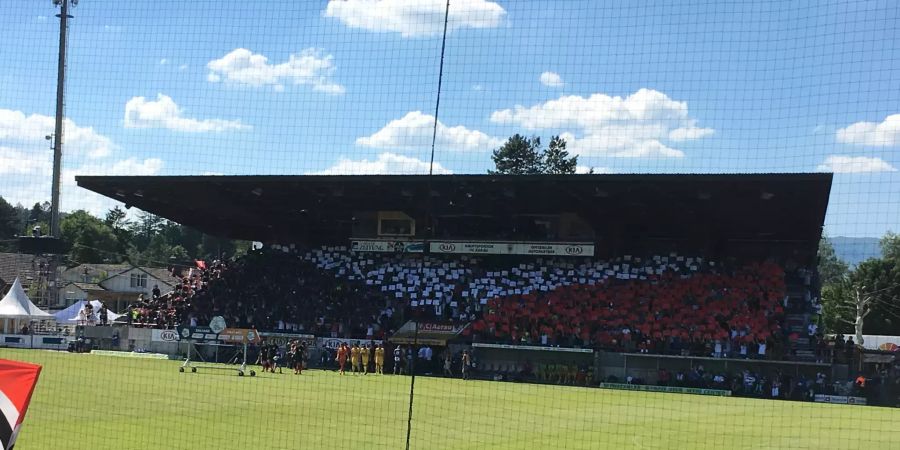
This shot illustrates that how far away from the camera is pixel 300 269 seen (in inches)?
1644

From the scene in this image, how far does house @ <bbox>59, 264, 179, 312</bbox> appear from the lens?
2694 inches

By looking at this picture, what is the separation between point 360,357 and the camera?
35500mm

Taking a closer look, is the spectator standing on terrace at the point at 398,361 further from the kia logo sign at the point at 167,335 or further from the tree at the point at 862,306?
the tree at the point at 862,306

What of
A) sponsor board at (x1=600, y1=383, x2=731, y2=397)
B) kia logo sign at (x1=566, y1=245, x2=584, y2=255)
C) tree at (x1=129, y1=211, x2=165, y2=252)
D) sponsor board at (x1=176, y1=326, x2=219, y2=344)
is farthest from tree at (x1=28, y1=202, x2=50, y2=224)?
tree at (x1=129, y1=211, x2=165, y2=252)

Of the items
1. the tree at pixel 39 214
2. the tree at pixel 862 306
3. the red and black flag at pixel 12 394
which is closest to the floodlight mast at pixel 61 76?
the tree at pixel 39 214

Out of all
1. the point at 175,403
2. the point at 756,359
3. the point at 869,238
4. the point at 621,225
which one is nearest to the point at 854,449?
the point at 869,238

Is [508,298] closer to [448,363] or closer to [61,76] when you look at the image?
[448,363]

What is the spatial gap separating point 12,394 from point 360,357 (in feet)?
100

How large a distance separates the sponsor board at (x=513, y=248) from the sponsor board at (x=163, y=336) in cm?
1132

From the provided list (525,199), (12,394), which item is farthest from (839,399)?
(12,394)

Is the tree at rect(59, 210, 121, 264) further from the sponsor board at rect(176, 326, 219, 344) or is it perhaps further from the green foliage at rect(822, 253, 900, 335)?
the green foliage at rect(822, 253, 900, 335)

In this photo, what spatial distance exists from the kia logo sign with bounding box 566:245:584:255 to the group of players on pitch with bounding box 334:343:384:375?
851cm

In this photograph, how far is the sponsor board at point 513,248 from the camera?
123ft

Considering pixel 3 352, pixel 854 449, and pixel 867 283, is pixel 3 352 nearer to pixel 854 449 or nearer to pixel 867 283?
pixel 854 449
